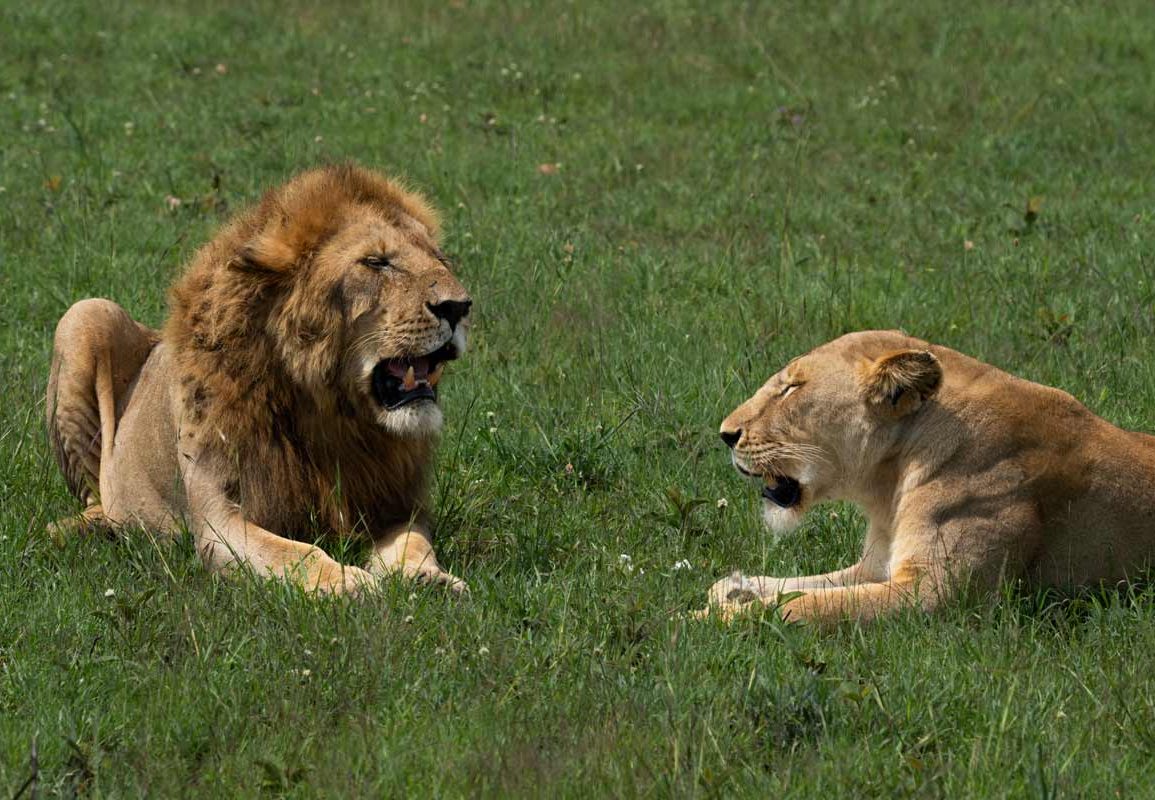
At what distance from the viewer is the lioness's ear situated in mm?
4949

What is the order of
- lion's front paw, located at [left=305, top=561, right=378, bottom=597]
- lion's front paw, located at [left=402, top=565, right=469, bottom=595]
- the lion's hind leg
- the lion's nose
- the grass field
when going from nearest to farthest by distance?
the grass field < lion's front paw, located at [left=305, top=561, right=378, bottom=597] < lion's front paw, located at [left=402, top=565, right=469, bottom=595] < the lion's nose < the lion's hind leg

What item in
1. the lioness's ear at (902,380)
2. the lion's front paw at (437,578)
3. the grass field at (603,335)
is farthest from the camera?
the lioness's ear at (902,380)

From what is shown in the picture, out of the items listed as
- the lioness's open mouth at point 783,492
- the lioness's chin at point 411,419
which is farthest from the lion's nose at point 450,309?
the lioness's open mouth at point 783,492

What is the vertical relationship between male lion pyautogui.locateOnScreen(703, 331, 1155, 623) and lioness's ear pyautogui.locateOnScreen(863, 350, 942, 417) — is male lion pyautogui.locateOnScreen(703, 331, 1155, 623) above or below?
below

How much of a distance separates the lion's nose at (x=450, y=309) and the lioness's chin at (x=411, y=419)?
0.93 feet

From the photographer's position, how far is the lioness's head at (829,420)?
5016mm

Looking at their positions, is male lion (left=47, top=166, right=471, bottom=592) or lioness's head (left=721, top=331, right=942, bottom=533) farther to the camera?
male lion (left=47, top=166, right=471, bottom=592)

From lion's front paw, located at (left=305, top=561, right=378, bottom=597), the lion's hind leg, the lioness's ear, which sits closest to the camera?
lion's front paw, located at (left=305, top=561, right=378, bottom=597)

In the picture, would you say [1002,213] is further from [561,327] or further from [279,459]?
[279,459]

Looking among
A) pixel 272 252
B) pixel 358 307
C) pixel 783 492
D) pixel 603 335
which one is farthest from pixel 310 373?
pixel 603 335

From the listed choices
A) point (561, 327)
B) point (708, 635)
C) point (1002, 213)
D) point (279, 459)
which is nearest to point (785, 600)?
point (708, 635)

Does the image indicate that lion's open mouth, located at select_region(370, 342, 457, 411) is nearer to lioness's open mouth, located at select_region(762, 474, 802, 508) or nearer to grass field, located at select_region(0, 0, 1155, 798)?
grass field, located at select_region(0, 0, 1155, 798)

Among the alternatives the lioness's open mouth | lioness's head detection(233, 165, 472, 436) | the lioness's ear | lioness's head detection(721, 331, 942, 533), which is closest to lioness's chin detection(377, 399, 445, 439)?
lioness's head detection(233, 165, 472, 436)

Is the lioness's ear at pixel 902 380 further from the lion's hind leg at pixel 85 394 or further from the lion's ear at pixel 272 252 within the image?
the lion's hind leg at pixel 85 394
